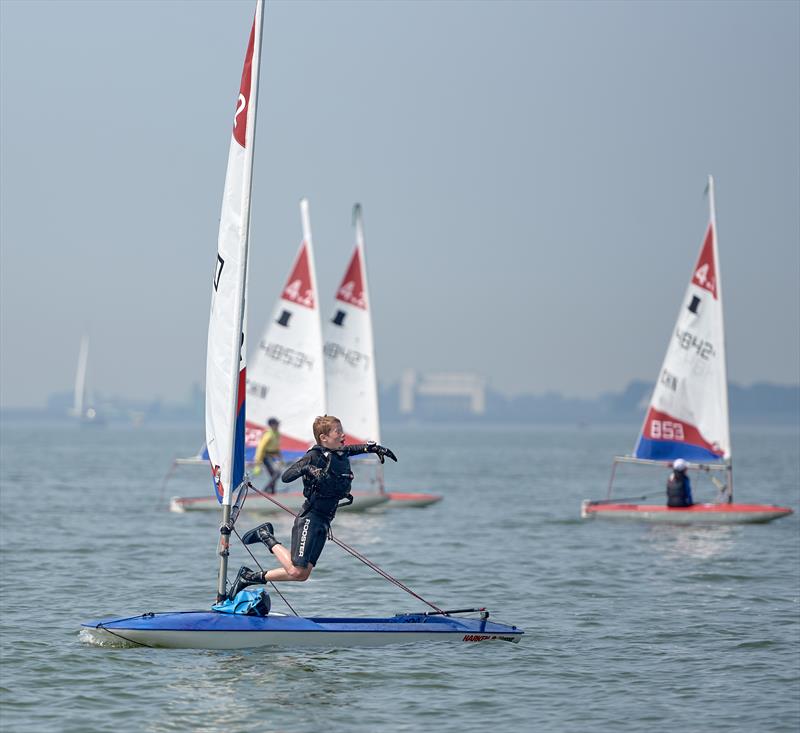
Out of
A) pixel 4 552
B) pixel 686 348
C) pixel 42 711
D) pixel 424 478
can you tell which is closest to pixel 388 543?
pixel 4 552

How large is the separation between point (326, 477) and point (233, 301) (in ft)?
6.27

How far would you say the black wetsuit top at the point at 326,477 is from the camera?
1273 cm

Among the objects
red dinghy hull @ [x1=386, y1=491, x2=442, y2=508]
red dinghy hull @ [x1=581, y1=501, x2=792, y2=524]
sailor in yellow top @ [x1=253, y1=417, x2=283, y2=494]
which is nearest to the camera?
red dinghy hull @ [x1=581, y1=501, x2=792, y2=524]

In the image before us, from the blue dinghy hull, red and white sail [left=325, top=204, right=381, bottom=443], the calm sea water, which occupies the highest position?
red and white sail [left=325, top=204, right=381, bottom=443]

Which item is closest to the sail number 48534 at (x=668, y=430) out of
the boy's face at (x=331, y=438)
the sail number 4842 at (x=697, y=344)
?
the sail number 4842 at (x=697, y=344)

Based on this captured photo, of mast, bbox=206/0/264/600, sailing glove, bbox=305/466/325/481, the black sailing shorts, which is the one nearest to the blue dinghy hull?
mast, bbox=206/0/264/600

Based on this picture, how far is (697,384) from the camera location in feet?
→ 105

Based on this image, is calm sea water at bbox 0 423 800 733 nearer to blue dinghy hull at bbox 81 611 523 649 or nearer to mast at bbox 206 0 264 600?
blue dinghy hull at bbox 81 611 523 649

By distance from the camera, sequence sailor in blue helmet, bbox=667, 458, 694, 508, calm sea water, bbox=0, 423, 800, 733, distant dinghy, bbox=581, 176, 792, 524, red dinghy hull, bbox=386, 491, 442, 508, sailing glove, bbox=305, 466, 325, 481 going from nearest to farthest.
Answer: calm sea water, bbox=0, 423, 800, 733 < sailing glove, bbox=305, 466, 325, 481 < sailor in blue helmet, bbox=667, 458, 694, 508 < distant dinghy, bbox=581, 176, 792, 524 < red dinghy hull, bbox=386, 491, 442, 508

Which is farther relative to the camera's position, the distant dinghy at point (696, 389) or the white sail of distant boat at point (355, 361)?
the white sail of distant boat at point (355, 361)

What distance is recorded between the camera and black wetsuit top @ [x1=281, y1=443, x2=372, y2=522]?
12734 mm

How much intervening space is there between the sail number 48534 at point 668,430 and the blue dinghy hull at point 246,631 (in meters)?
19.1

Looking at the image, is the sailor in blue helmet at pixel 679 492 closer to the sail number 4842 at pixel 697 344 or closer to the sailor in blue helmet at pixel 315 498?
the sail number 4842 at pixel 697 344

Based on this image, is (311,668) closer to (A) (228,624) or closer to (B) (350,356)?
(A) (228,624)
